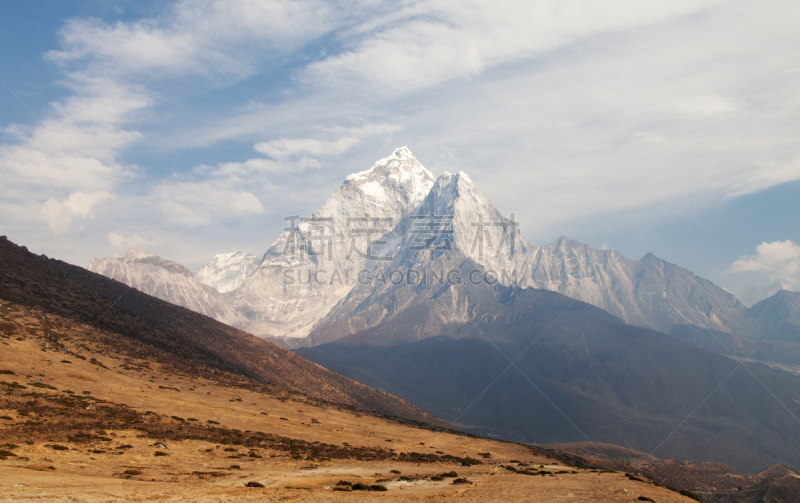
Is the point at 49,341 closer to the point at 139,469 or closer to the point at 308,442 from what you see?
the point at 308,442

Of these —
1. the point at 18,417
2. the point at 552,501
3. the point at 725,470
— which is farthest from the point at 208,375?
the point at 725,470

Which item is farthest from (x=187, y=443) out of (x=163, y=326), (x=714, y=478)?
(x=714, y=478)

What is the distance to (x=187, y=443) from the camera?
49.3m

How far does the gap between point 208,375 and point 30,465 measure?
211 ft

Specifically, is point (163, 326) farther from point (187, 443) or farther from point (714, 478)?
point (714, 478)

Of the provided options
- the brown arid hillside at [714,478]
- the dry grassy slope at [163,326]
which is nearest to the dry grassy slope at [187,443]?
the dry grassy slope at [163,326]

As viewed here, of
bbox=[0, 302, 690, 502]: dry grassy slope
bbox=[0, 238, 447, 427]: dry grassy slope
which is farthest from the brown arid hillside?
bbox=[0, 238, 447, 427]: dry grassy slope

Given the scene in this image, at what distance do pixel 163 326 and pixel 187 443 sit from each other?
88720mm

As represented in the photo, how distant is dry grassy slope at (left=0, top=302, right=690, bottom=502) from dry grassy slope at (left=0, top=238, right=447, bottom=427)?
42.9ft

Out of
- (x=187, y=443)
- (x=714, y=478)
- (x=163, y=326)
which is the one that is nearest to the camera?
(x=187, y=443)

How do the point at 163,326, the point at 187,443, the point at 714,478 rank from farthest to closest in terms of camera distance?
1. the point at 714,478
2. the point at 163,326
3. the point at 187,443

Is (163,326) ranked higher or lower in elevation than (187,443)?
higher

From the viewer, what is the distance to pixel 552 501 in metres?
34.1

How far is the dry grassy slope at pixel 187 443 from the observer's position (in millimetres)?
33816
